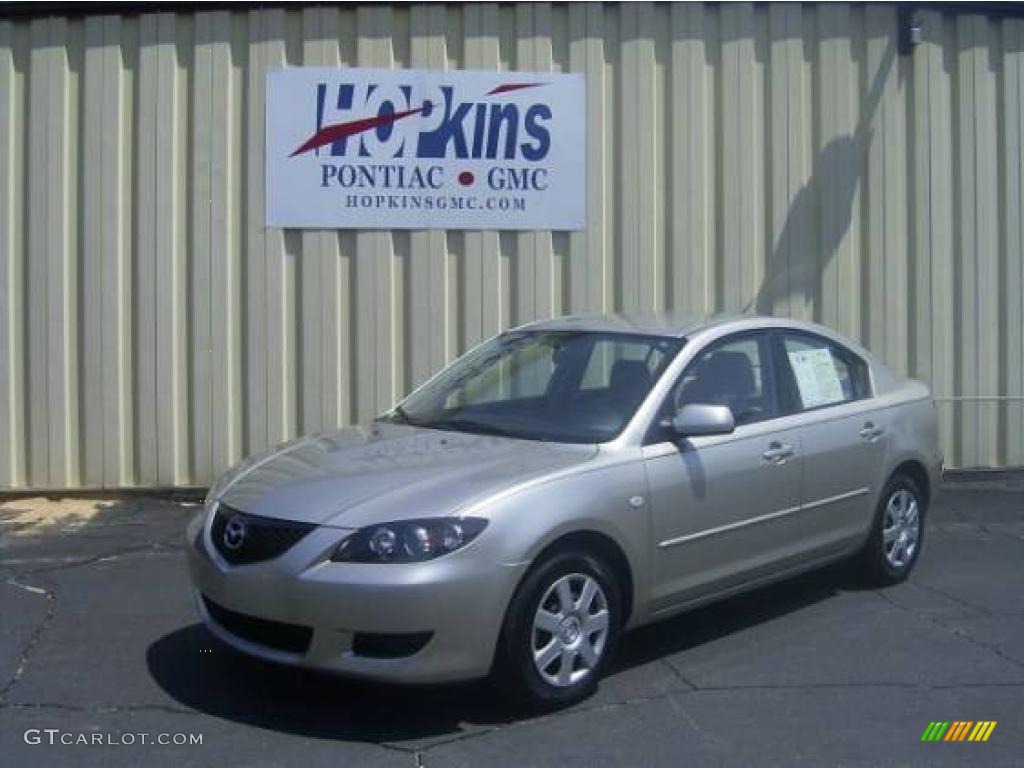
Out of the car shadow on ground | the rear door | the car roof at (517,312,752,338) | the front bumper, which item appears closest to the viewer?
the front bumper

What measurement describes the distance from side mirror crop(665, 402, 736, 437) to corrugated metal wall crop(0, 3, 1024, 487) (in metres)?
4.62

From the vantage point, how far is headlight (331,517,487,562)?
16.4 feet

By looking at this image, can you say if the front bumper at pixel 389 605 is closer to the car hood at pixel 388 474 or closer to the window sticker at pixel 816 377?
the car hood at pixel 388 474

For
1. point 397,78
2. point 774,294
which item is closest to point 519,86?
point 397,78

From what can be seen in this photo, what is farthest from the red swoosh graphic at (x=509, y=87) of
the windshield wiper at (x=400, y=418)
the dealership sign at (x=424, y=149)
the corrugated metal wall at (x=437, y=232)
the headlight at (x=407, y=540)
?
the headlight at (x=407, y=540)

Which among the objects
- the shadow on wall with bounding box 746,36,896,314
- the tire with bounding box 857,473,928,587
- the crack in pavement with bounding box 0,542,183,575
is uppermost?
the shadow on wall with bounding box 746,36,896,314

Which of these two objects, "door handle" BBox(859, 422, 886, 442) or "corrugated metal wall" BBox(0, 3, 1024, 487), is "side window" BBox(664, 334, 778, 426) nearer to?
"door handle" BBox(859, 422, 886, 442)

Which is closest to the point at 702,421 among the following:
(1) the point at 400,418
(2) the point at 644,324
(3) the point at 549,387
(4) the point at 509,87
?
(3) the point at 549,387

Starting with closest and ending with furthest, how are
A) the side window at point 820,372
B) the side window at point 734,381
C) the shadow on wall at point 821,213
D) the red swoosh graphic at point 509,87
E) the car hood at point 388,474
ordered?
the car hood at point 388,474 → the side window at point 734,381 → the side window at point 820,372 → the red swoosh graphic at point 509,87 → the shadow on wall at point 821,213

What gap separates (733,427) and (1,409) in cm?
644

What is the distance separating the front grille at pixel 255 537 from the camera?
5160 mm

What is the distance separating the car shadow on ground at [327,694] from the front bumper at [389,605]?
0.16 meters

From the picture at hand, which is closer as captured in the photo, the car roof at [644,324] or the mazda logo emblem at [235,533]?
the mazda logo emblem at [235,533]

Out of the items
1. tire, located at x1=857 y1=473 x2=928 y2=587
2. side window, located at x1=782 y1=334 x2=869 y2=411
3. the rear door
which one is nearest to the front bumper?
the rear door
